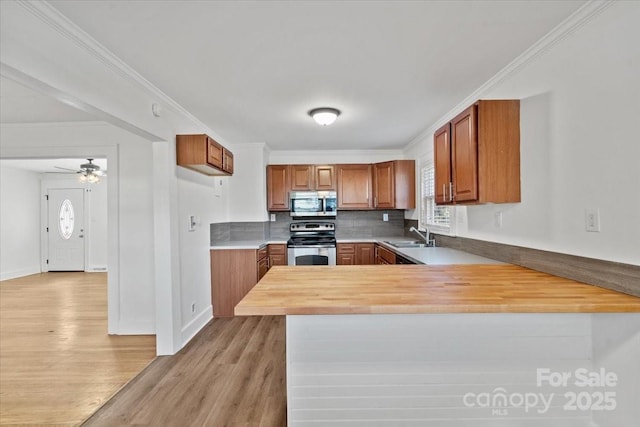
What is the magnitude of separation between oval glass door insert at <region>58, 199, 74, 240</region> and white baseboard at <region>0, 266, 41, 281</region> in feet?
2.99

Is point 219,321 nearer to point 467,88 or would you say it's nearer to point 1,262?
point 467,88

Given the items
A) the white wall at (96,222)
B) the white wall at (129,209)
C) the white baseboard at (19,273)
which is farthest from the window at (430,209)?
the white baseboard at (19,273)

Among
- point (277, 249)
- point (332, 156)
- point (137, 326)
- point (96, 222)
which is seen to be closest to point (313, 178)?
point (332, 156)

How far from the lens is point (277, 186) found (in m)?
4.92

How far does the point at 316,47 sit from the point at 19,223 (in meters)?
8.26

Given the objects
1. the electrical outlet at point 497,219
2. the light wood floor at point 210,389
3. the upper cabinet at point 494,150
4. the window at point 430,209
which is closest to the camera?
the light wood floor at point 210,389

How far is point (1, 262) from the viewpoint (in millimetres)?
6297

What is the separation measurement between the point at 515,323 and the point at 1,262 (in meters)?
9.01

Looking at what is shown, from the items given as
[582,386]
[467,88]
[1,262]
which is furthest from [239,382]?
[1,262]

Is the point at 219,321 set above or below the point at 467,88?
below

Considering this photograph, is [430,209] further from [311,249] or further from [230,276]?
[230,276]

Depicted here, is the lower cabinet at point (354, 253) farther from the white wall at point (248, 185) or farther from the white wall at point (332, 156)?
the white wall at point (332, 156)

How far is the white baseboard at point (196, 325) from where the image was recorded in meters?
3.20

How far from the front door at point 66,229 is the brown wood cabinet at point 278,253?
5.81 meters
